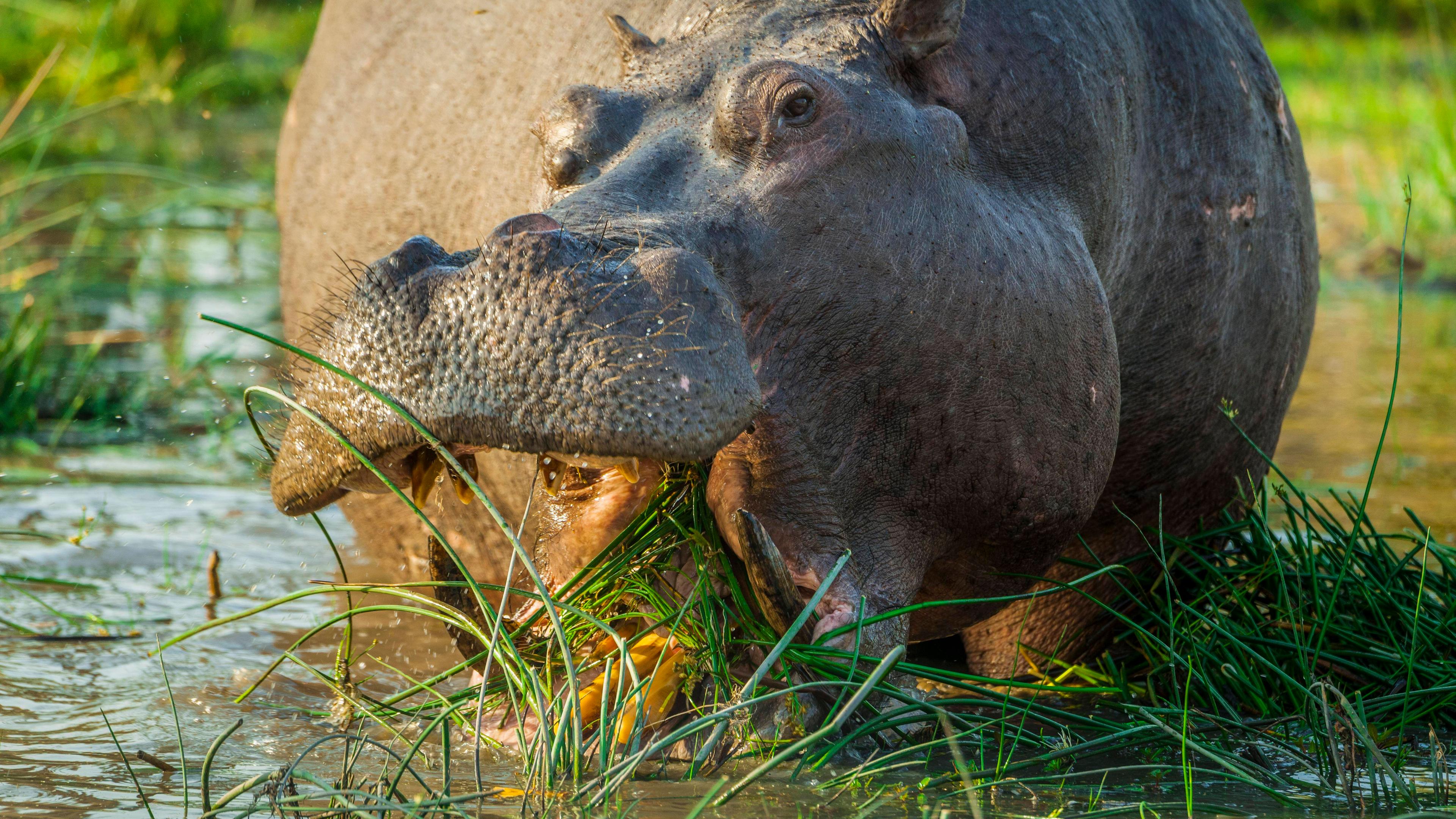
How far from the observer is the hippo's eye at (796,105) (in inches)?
99.3

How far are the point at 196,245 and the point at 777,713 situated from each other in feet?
21.6

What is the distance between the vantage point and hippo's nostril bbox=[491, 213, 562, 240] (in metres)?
2.25

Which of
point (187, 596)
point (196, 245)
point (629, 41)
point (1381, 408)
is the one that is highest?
point (629, 41)

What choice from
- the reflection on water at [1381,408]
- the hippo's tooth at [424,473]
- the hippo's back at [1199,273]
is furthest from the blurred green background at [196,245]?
the hippo's back at [1199,273]

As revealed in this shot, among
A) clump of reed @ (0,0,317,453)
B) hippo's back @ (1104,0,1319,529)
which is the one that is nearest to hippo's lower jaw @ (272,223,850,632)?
hippo's back @ (1104,0,1319,529)

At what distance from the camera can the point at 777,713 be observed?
2475mm

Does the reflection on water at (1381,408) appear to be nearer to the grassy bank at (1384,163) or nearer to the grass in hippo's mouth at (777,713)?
the grassy bank at (1384,163)

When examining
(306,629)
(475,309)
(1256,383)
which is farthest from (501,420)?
(1256,383)

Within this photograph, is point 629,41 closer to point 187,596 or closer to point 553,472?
point 553,472

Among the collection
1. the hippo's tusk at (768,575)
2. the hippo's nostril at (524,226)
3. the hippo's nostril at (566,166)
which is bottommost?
the hippo's tusk at (768,575)

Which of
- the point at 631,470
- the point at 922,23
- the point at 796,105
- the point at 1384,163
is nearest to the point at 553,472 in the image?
the point at 631,470

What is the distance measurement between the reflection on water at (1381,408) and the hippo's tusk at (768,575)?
173 centimetres

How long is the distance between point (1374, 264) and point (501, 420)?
24.1 feet

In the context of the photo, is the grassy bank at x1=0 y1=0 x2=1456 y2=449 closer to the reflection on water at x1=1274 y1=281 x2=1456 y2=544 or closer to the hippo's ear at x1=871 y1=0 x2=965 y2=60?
the reflection on water at x1=1274 y1=281 x2=1456 y2=544
